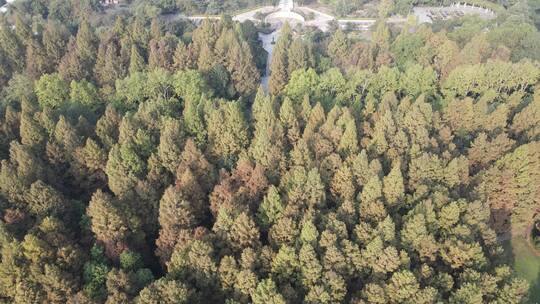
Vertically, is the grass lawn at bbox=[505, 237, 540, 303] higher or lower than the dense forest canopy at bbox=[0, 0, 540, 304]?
lower

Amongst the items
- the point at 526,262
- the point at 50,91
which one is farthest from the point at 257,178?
the point at 50,91

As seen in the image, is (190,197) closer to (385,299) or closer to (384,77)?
(385,299)

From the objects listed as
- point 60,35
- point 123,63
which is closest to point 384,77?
point 123,63

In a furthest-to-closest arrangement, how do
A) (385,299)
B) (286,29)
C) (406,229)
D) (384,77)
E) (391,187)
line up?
(286,29)
(384,77)
(391,187)
(406,229)
(385,299)

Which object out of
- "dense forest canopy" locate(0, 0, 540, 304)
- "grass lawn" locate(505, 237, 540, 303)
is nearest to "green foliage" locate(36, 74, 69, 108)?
"dense forest canopy" locate(0, 0, 540, 304)

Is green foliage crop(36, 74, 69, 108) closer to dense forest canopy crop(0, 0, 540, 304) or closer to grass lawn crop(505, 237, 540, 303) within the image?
dense forest canopy crop(0, 0, 540, 304)

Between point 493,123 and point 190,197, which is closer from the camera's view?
point 190,197

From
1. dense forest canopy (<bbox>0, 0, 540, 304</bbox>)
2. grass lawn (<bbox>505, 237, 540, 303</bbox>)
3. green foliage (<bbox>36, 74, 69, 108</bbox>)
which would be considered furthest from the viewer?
green foliage (<bbox>36, 74, 69, 108</bbox>)

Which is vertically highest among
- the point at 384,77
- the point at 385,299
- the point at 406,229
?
the point at 384,77
